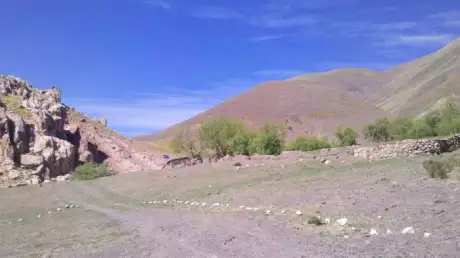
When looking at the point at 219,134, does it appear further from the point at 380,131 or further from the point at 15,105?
the point at 380,131

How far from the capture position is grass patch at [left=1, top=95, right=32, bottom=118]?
7669 cm

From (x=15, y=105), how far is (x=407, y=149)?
65646mm

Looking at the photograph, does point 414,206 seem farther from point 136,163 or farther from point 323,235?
point 136,163

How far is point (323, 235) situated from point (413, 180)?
9.26 metres

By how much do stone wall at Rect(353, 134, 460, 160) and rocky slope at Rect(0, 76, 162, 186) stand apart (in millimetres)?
42486

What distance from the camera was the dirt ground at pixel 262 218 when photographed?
11.6 metres

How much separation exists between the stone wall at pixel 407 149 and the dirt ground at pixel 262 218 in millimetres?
2930

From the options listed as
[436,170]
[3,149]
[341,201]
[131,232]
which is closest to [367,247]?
[341,201]

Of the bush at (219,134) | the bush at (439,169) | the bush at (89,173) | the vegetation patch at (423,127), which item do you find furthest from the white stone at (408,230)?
the bush at (219,134)

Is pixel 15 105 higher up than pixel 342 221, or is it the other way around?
pixel 15 105

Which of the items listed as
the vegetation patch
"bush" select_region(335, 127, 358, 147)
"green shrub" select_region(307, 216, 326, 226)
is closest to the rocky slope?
"bush" select_region(335, 127, 358, 147)

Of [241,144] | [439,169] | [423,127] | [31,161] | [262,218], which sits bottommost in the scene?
[262,218]

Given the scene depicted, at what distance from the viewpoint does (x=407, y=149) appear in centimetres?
3409

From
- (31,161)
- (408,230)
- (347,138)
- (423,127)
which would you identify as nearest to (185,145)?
(31,161)
